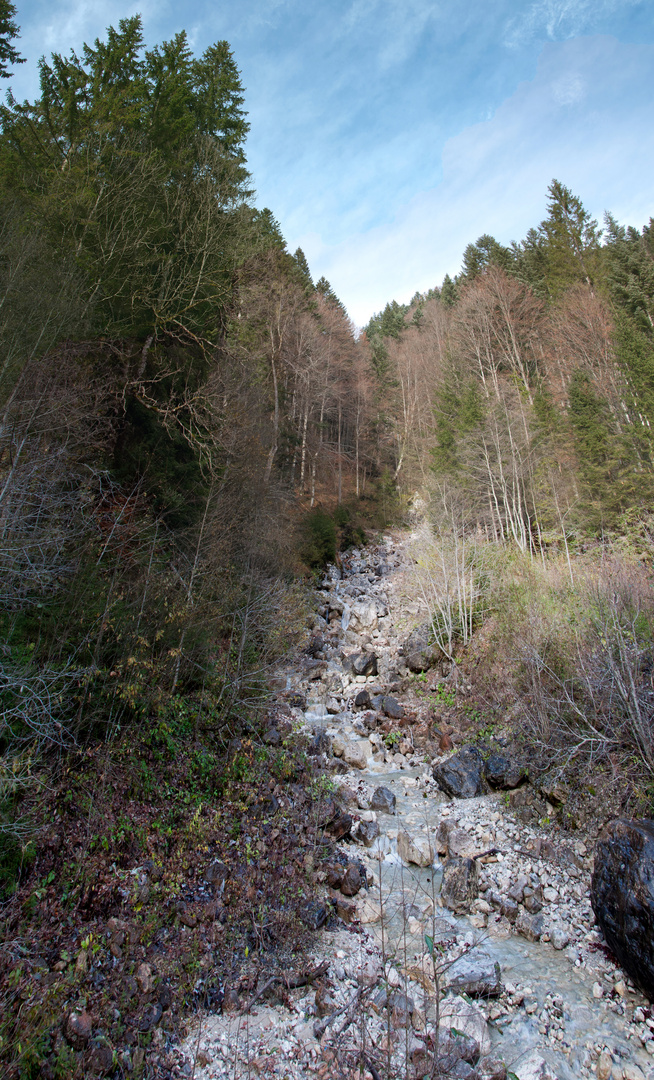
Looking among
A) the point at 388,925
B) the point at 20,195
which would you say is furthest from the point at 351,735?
the point at 20,195

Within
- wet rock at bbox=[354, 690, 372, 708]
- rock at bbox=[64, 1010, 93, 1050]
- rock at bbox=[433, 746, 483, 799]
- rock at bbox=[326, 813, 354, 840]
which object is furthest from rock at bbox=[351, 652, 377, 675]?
rock at bbox=[64, 1010, 93, 1050]

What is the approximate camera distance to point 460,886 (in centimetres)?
642

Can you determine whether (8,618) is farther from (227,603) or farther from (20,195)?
(20,195)

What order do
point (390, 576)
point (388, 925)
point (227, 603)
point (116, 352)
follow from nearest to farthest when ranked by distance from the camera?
point (388, 925), point (227, 603), point (116, 352), point (390, 576)

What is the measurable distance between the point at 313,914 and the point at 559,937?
9.79 feet

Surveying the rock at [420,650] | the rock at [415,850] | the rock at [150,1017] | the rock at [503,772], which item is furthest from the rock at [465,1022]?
the rock at [420,650]

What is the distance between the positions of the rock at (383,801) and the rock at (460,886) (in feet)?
6.12

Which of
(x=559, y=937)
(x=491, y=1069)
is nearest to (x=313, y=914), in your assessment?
(x=491, y=1069)

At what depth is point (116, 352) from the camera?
11.0m

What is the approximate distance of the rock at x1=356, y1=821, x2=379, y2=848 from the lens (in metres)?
7.64

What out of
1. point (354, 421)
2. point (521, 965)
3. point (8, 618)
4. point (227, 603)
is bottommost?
point (521, 965)

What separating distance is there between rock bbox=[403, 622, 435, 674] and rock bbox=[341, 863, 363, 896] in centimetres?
758

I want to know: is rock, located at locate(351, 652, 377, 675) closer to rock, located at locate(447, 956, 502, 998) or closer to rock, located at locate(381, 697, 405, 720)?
rock, located at locate(381, 697, 405, 720)

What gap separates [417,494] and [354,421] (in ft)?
23.0
